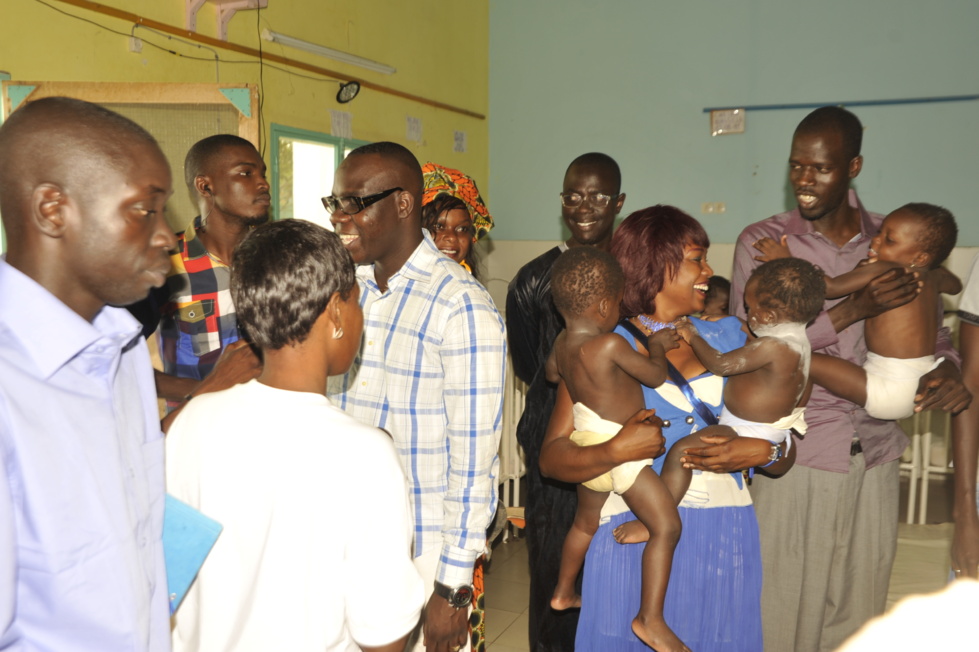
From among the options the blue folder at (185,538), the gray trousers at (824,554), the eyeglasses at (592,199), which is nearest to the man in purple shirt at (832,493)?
the gray trousers at (824,554)

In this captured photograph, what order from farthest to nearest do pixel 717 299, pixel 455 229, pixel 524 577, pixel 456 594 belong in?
pixel 524 577 → pixel 717 299 → pixel 455 229 → pixel 456 594

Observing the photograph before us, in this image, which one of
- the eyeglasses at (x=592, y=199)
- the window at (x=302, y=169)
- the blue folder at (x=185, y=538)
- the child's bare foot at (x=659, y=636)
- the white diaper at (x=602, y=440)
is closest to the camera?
the blue folder at (x=185, y=538)

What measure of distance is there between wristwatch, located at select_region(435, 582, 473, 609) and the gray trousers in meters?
1.17

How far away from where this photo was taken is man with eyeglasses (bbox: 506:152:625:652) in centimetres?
304

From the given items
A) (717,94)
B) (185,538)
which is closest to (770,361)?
(185,538)

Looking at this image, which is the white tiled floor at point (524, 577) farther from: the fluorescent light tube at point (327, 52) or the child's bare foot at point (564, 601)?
the fluorescent light tube at point (327, 52)

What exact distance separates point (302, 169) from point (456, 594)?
13.6 ft

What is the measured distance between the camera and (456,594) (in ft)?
6.21

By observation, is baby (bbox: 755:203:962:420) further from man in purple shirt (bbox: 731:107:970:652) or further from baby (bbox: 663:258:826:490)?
baby (bbox: 663:258:826:490)

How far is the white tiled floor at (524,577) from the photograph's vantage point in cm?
388

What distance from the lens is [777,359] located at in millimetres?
2215

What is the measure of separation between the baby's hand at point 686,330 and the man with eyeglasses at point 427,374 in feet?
1.99

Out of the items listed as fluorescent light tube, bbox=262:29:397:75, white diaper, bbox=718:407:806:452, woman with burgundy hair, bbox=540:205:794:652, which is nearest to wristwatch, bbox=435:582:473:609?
woman with burgundy hair, bbox=540:205:794:652

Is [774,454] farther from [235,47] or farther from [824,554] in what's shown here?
[235,47]
